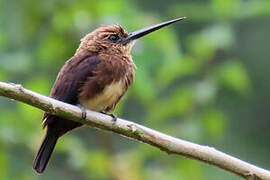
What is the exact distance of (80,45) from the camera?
4410mm

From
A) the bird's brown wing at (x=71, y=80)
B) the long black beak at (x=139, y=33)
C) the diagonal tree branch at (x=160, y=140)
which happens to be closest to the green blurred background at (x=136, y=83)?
the long black beak at (x=139, y=33)

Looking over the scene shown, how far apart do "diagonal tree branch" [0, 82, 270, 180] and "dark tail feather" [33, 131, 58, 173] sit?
0.58 meters

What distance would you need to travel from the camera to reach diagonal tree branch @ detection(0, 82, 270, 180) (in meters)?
3.12

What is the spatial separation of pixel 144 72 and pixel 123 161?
0.57 meters

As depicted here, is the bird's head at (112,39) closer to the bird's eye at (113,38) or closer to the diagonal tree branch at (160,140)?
the bird's eye at (113,38)

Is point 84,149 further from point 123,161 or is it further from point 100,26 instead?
point 100,26

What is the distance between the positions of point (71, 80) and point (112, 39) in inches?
21.0

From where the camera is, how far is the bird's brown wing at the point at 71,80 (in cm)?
390

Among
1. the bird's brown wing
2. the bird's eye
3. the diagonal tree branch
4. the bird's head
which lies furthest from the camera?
the bird's eye

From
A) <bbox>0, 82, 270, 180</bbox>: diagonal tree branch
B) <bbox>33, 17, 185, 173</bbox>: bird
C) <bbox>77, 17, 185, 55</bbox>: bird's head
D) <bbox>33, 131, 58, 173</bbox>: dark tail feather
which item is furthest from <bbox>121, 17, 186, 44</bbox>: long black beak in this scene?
<bbox>0, 82, 270, 180</bbox>: diagonal tree branch

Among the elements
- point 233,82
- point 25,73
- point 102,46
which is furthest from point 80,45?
point 233,82

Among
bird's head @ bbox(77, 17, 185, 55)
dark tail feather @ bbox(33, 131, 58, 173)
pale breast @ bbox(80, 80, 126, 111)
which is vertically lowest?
dark tail feather @ bbox(33, 131, 58, 173)

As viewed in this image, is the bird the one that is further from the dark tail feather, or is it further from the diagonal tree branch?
the diagonal tree branch

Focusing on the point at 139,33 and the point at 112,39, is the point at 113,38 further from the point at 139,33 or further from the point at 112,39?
the point at 139,33
